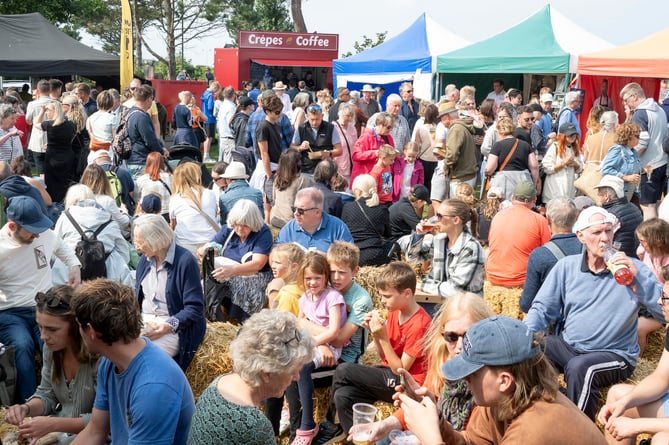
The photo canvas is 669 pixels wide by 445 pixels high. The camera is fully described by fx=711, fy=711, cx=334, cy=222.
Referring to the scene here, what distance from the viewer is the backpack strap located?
16.8ft

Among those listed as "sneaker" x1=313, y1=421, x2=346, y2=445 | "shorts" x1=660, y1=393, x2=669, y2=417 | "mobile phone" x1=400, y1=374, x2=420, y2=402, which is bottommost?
"sneaker" x1=313, y1=421, x2=346, y2=445

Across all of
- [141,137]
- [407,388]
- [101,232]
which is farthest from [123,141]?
[407,388]

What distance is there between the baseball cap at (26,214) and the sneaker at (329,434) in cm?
222

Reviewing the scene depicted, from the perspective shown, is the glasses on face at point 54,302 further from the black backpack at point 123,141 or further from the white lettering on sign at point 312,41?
the white lettering on sign at point 312,41

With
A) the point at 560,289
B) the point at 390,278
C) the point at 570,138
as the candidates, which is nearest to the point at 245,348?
the point at 390,278

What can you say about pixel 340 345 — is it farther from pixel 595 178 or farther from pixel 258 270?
pixel 595 178

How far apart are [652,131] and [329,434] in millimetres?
6695

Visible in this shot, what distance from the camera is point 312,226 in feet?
18.9

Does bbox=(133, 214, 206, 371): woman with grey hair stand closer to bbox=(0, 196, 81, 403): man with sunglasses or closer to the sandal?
bbox=(0, 196, 81, 403): man with sunglasses

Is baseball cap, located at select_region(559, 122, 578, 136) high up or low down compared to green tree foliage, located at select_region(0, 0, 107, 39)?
down

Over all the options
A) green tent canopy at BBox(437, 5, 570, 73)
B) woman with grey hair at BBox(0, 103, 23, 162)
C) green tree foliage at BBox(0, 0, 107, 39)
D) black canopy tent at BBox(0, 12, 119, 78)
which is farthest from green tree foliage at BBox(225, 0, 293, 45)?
woman with grey hair at BBox(0, 103, 23, 162)

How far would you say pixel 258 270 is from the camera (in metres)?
5.66

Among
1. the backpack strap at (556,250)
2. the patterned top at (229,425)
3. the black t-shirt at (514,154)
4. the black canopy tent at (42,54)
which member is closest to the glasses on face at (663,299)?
the backpack strap at (556,250)

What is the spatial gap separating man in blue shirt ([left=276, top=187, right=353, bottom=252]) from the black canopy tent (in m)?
13.2
